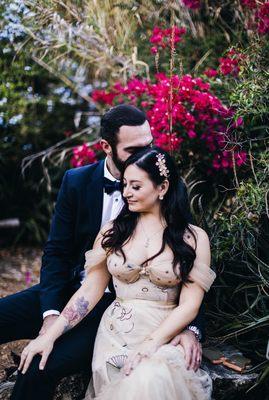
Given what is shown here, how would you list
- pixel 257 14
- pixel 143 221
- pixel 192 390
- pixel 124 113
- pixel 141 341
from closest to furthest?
1. pixel 192 390
2. pixel 141 341
3. pixel 143 221
4. pixel 124 113
5. pixel 257 14

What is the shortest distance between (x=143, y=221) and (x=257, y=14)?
2.39 meters

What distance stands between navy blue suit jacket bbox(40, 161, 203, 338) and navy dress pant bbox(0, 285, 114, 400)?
0.19 metres

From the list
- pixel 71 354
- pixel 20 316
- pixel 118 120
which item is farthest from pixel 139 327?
pixel 118 120

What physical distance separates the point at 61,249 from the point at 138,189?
77 centimetres

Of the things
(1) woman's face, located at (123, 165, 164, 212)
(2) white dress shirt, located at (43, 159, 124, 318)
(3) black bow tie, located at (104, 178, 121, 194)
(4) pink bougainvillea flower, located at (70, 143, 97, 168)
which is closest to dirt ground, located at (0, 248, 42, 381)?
(4) pink bougainvillea flower, located at (70, 143, 97, 168)

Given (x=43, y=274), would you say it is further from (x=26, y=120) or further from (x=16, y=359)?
(x=26, y=120)

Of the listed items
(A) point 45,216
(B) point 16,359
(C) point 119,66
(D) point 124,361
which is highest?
(C) point 119,66

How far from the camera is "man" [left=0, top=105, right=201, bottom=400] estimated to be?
3.19 metres

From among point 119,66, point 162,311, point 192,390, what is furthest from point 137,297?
point 119,66

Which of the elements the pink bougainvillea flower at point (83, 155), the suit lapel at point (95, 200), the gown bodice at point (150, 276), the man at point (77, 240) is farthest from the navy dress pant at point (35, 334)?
the pink bougainvillea flower at point (83, 155)

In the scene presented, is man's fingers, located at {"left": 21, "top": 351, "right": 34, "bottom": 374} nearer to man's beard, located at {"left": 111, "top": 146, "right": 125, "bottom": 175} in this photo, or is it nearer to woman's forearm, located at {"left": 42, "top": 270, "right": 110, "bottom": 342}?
woman's forearm, located at {"left": 42, "top": 270, "right": 110, "bottom": 342}

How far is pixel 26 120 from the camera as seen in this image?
6.57 m

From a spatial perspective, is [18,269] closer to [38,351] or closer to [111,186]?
[111,186]

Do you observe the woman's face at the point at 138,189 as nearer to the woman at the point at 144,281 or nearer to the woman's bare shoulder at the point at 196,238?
the woman at the point at 144,281
